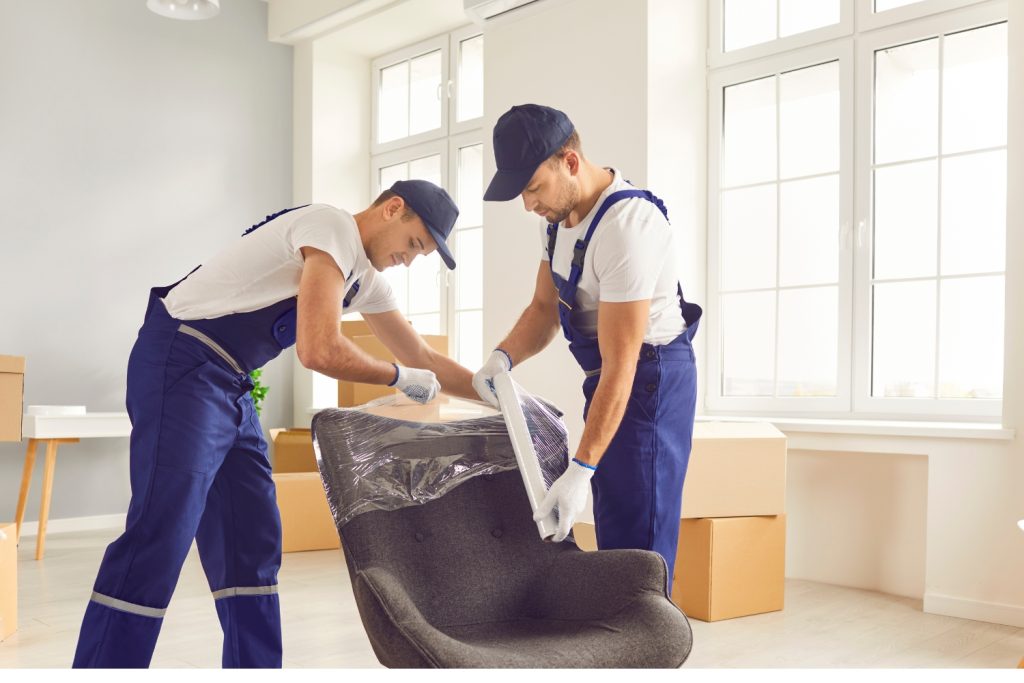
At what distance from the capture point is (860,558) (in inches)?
136

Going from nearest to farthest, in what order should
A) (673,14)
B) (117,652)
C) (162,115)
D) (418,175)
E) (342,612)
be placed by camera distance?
(117,652), (342,612), (673,14), (162,115), (418,175)

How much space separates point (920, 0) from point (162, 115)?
386 cm

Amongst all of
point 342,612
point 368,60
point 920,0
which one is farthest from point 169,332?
point 368,60

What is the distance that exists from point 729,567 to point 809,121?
5.93 feet

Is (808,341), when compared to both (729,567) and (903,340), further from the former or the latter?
(729,567)

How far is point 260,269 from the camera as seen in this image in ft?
Result: 6.32

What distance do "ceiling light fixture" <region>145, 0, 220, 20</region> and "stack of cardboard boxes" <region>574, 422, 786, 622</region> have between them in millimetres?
2834

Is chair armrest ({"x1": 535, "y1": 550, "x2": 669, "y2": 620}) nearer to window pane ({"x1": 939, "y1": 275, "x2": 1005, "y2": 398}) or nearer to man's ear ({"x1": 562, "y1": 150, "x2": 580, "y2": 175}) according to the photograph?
man's ear ({"x1": 562, "y1": 150, "x2": 580, "y2": 175})

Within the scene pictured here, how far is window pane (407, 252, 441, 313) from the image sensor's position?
5441 millimetres

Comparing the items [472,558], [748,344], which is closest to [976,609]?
[748,344]

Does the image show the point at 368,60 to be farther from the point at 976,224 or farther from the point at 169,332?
the point at 169,332

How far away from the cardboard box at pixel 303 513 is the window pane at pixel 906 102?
271 centimetres

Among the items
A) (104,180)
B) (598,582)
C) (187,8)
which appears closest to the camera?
(598,582)

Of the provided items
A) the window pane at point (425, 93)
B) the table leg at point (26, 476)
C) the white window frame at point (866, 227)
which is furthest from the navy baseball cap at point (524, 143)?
the window pane at point (425, 93)
